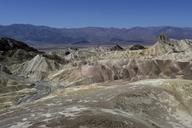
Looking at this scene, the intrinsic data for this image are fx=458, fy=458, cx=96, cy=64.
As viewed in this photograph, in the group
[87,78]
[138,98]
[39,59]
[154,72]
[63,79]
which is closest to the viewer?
[138,98]

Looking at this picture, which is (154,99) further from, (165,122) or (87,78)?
(87,78)

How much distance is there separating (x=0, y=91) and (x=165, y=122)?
109 m

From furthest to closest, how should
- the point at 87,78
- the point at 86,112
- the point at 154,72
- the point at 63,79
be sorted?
the point at 63,79
the point at 87,78
the point at 154,72
the point at 86,112

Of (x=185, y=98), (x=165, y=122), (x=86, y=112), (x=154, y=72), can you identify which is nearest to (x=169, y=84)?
(x=185, y=98)

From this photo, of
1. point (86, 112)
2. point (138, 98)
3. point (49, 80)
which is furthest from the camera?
point (49, 80)

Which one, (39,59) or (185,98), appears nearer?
(185,98)

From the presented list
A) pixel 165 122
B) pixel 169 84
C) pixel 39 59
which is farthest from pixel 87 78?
pixel 165 122

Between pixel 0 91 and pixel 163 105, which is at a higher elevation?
pixel 163 105

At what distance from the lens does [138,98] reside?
46750mm

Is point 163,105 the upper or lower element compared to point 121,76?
upper

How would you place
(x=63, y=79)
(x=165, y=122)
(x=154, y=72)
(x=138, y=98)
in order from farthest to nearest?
(x=63, y=79), (x=154, y=72), (x=138, y=98), (x=165, y=122)

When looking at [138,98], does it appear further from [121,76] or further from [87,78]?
[87,78]

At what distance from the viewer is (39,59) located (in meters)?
200

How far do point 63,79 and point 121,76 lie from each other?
32826 mm
